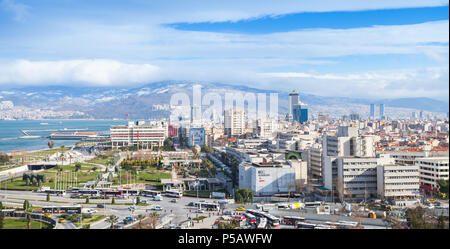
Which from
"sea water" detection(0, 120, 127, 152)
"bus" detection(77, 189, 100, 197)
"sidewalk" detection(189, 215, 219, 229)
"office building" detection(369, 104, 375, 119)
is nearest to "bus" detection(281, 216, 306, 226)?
"sidewalk" detection(189, 215, 219, 229)

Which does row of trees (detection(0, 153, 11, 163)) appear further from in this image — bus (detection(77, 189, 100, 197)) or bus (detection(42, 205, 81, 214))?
bus (detection(42, 205, 81, 214))

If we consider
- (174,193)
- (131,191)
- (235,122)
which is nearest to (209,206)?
(174,193)

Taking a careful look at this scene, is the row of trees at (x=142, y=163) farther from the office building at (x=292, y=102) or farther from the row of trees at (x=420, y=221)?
the office building at (x=292, y=102)

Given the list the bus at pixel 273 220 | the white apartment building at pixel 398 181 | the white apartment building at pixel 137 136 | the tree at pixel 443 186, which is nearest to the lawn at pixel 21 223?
the bus at pixel 273 220

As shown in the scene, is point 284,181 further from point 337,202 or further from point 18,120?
point 18,120

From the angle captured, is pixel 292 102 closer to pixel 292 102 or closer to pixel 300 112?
pixel 292 102
